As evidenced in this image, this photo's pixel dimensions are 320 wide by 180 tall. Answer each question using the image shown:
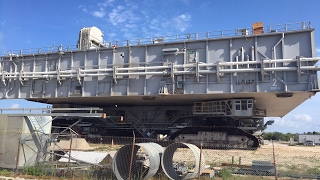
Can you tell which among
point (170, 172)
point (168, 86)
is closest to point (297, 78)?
point (168, 86)

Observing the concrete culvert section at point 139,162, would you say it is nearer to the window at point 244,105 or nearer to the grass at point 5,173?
the grass at point 5,173

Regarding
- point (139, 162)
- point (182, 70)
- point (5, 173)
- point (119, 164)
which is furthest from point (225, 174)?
point (182, 70)

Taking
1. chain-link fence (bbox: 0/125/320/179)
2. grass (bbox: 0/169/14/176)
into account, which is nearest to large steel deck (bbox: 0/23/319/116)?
chain-link fence (bbox: 0/125/320/179)

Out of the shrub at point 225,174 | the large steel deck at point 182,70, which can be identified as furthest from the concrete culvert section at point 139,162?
the large steel deck at point 182,70

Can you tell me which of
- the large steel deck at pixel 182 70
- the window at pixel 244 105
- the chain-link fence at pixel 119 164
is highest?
the large steel deck at pixel 182 70

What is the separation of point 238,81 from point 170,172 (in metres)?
14.8

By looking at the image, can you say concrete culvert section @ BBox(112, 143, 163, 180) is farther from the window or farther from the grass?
the window

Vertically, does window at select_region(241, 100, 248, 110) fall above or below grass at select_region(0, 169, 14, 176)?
above

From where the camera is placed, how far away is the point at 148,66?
28.2m

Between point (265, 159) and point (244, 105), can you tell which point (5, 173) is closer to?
point (265, 159)

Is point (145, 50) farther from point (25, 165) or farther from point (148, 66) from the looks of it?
point (25, 165)

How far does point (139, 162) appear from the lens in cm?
1397

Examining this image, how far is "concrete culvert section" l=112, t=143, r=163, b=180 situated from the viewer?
1184 cm

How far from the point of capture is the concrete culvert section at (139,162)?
1184 centimetres
